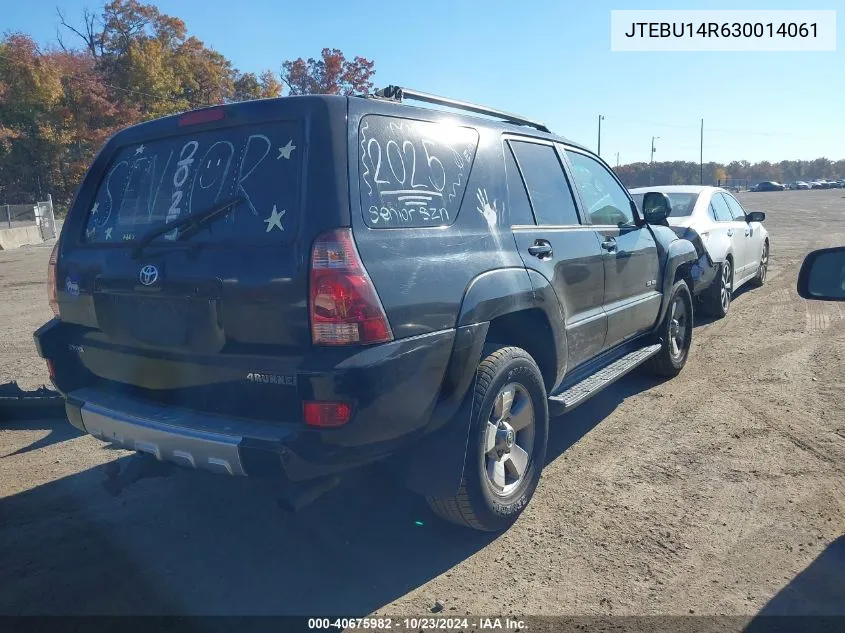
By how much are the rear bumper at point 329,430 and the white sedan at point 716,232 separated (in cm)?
550


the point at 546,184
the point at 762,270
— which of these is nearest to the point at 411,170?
the point at 546,184

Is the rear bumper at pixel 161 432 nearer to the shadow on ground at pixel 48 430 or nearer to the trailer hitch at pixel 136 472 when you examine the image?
the trailer hitch at pixel 136 472

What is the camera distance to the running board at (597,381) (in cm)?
383

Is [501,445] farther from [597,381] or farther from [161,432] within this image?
[161,432]

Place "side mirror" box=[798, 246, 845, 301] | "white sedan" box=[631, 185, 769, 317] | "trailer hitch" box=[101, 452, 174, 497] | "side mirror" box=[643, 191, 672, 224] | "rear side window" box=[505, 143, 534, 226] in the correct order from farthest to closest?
"white sedan" box=[631, 185, 769, 317] < "side mirror" box=[643, 191, 672, 224] < "rear side window" box=[505, 143, 534, 226] < "trailer hitch" box=[101, 452, 174, 497] < "side mirror" box=[798, 246, 845, 301]

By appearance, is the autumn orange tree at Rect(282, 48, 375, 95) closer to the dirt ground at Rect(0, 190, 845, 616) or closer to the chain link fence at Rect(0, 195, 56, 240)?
the chain link fence at Rect(0, 195, 56, 240)

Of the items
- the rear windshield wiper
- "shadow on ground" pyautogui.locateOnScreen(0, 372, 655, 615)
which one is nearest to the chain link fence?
"shadow on ground" pyautogui.locateOnScreen(0, 372, 655, 615)

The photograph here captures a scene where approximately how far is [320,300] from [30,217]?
1155 inches

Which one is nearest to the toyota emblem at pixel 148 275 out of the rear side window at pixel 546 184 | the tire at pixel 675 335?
the rear side window at pixel 546 184

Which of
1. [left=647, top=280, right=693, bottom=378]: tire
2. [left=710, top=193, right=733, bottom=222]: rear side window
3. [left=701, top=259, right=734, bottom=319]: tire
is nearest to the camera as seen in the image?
[left=647, top=280, right=693, bottom=378]: tire

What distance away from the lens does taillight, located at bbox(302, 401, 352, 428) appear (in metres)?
2.54

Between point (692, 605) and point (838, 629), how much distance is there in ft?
1.74

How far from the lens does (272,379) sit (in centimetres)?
268

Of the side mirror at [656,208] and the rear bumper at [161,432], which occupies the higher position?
the side mirror at [656,208]
